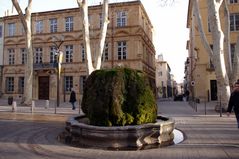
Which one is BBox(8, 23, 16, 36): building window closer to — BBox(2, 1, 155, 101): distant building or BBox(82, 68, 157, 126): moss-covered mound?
BBox(2, 1, 155, 101): distant building

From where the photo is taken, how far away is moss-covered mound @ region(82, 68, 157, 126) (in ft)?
28.6

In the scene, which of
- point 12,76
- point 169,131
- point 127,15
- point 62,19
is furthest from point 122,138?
point 12,76

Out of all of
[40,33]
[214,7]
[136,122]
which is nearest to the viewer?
[136,122]

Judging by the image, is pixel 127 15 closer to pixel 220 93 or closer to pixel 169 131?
pixel 220 93

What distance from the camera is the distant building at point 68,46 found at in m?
37.4

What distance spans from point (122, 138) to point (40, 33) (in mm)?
35831

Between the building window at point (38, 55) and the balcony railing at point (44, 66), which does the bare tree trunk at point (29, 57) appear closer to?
the balcony railing at point (44, 66)

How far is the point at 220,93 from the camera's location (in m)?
18.8

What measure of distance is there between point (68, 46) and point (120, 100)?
32.2m

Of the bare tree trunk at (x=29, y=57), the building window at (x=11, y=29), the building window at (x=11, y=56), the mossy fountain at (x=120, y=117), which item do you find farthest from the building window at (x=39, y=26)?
the mossy fountain at (x=120, y=117)

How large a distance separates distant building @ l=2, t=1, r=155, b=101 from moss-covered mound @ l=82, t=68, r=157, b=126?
89.0ft

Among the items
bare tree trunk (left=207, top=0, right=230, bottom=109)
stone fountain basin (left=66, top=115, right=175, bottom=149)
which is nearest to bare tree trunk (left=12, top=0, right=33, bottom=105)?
bare tree trunk (left=207, top=0, right=230, bottom=109)

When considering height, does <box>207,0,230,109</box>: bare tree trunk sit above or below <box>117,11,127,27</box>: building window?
below

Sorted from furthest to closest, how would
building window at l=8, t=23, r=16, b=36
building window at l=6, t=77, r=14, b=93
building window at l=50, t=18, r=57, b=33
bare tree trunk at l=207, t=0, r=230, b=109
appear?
building window at l=8, t=23, r=16, b=36, building window at l=6, t=77, r=14, b=93, building window at l=50, t=18, r=57, b=33, bare tree trunk at l=207, t=0, r=230, b=109
